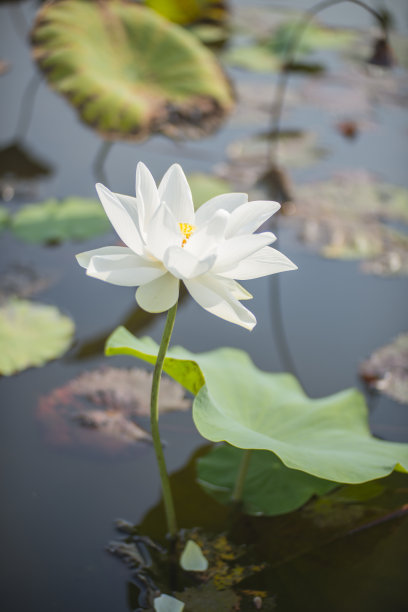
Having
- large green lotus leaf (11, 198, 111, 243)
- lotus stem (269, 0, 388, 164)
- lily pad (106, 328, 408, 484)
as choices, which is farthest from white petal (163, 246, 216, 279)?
lotus stem (269, 0, 388, 164)

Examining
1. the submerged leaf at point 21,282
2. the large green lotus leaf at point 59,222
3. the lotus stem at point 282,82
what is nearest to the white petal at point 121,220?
the submerged leaf at point 21,282

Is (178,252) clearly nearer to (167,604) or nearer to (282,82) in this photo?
(167,604)

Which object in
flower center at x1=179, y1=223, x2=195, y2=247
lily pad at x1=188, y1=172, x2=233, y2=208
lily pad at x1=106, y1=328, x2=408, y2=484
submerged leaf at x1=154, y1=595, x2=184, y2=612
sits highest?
flower center at x1=179, y1=223, x2=195, y2=247

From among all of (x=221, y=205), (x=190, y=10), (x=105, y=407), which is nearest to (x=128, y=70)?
(x=190, y=10)

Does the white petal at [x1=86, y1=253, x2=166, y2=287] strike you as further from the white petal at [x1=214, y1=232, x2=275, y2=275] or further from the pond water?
the pond water

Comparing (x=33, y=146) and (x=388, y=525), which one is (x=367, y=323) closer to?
(x=388, y=525)

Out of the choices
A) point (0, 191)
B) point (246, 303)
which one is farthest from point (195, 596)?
point (0, 191)

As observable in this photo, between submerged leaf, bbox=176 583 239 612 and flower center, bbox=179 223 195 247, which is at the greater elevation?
flower center, bbox=179 223 195 247
